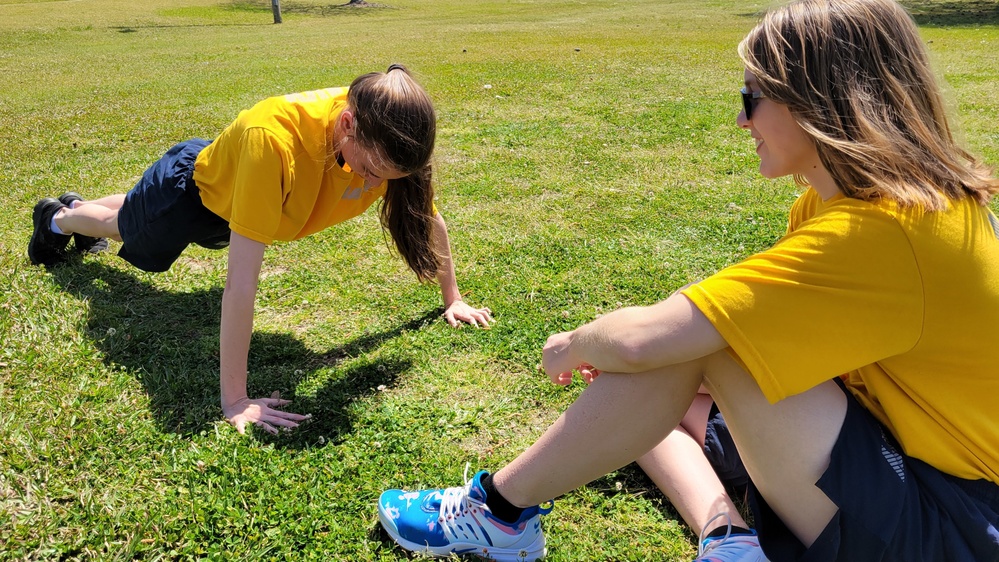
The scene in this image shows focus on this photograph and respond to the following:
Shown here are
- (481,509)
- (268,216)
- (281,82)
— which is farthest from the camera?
(281,82)

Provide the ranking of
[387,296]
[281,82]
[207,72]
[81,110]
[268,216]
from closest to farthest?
[268,216] < [387,296] < [81,110] < [281,82] < [207,72]

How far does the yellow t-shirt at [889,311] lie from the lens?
4.96ft

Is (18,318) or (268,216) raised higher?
(268,216)

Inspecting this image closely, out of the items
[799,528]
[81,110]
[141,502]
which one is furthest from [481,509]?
[81,110]

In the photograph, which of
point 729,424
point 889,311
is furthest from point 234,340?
point 889,311

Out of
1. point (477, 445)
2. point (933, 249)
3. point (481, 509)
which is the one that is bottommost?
point (477, 445)

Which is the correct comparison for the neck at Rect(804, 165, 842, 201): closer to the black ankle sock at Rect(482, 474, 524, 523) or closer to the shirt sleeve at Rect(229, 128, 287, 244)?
the black ankle sock at Rect(482, 474, 524, 523)

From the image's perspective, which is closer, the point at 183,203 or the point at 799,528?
the point at 799,528

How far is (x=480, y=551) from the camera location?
7.30 feet

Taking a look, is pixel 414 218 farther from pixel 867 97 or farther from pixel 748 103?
pixel 867 97

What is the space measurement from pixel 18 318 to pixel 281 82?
28.9 ft

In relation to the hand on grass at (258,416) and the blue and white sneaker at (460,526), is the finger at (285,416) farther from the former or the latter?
the blue and white sneaker at (460,526)

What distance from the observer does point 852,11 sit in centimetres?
162

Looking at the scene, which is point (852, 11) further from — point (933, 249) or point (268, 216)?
point (268, 216)
